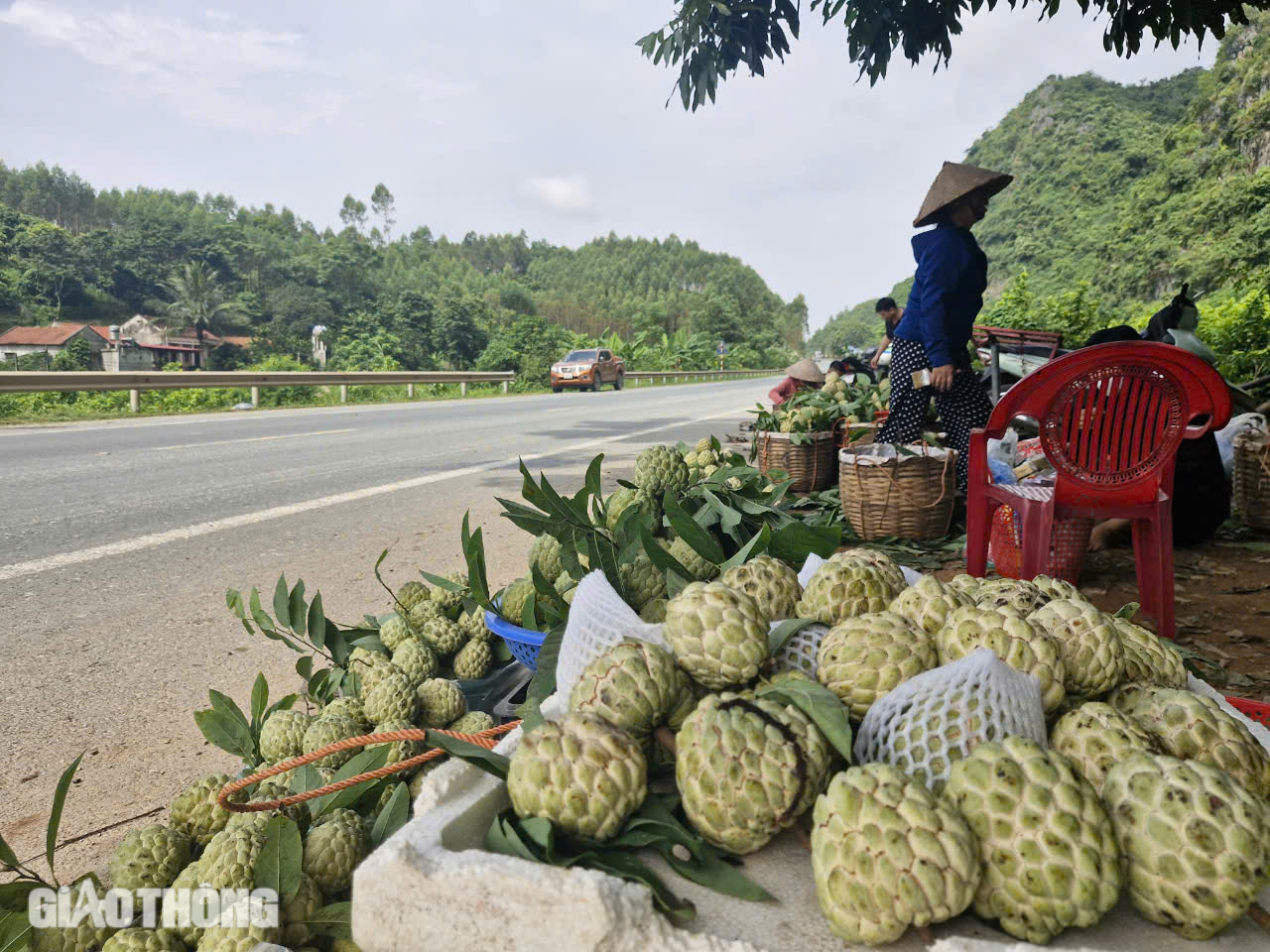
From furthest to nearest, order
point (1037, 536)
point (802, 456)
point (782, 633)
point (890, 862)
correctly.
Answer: point (802, 456)
point (1037, 536)
point (782, 633)
point (890, 862)

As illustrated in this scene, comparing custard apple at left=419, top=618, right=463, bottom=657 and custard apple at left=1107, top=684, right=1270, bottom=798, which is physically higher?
custard apple at left=1107, top=684, right=1270, bottom=798

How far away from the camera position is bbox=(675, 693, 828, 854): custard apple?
1.04 metres

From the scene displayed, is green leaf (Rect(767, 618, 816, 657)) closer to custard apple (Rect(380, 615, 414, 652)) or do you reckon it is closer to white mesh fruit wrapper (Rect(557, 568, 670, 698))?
white mesh fruit wrapper (Rect(557, 568, 670, 698))

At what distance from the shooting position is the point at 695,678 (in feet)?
4.25

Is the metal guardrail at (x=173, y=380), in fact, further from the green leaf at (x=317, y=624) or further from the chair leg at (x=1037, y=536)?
the chair leg at (x=1037, y=536)

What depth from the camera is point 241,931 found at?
1.30 metres

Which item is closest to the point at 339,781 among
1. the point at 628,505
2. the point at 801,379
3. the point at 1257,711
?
the point at 628,505

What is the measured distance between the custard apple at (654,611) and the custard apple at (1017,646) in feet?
2.64

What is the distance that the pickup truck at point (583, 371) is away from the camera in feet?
98.0

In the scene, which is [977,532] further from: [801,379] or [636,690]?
[801,379]

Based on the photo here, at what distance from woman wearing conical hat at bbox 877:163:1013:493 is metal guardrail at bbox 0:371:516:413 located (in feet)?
48.7

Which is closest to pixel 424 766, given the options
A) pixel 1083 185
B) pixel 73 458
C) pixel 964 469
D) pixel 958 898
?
pixel 958 898

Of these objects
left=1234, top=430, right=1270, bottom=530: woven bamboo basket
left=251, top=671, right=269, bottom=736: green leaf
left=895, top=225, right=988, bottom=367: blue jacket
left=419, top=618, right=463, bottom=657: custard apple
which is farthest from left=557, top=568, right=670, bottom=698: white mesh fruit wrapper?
left=1234, top=430, right=1270, bottom=530: woven bamboo basket

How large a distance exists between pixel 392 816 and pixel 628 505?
46.0 inches
